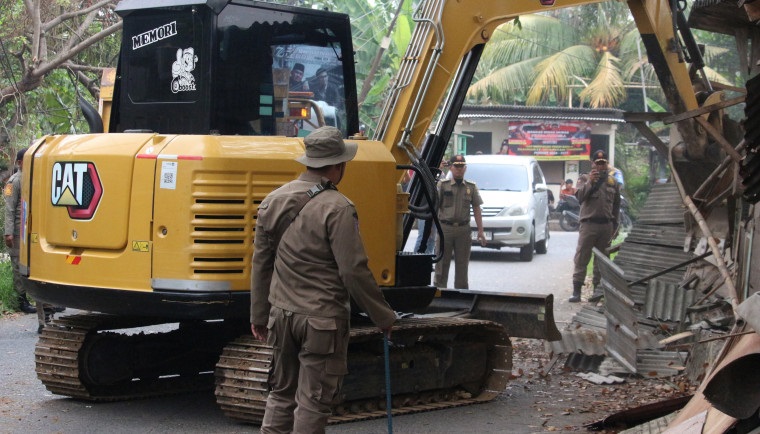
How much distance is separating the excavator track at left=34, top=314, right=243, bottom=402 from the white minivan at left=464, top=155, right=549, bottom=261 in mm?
11936

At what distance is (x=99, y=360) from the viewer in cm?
841

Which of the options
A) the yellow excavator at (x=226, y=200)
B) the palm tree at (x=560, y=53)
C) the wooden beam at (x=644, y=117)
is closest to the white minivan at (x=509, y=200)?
the wooden beam at (x=644, y=117)

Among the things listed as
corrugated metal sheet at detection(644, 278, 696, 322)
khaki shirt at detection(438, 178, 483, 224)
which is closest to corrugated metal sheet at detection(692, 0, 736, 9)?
corrugated metal sheet at detection(644, 278, 696, 322)

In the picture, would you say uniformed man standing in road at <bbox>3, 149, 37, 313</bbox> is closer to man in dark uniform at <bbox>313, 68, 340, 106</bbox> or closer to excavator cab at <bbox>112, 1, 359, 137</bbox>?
excavator cab at <bbox>112, 1, 359, 137</bbox>

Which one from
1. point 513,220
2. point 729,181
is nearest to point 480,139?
point 513,220

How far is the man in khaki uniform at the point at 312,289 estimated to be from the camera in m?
5.70

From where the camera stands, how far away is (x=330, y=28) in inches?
329

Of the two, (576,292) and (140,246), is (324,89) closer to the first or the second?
(140,246)

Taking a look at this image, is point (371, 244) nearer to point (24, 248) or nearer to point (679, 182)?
point (24, 248)

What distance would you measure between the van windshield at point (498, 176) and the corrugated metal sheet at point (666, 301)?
9.61 meters

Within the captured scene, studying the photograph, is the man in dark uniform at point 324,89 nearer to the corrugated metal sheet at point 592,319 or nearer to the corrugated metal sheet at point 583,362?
the corrugated metal sheet at point 583,362

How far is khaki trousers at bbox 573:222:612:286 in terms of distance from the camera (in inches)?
599

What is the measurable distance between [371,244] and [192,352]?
196cm

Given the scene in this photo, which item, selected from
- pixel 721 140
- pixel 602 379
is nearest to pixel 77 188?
pixel 602 379
